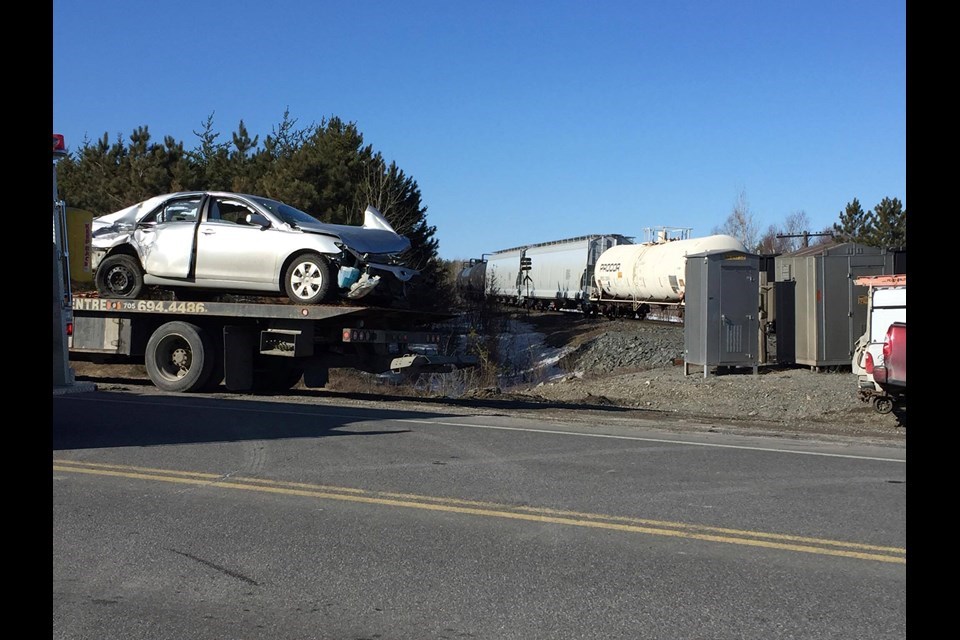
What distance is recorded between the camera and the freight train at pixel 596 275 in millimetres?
30344

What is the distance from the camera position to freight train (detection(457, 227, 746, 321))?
99.6 ft

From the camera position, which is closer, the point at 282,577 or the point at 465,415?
the point at 282,577

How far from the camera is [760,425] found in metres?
12.3

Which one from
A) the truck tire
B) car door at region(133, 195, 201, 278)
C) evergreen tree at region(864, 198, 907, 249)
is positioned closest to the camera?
car door at region(133, 195, 201, 278)

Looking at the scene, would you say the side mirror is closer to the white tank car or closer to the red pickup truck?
the red pickup truck

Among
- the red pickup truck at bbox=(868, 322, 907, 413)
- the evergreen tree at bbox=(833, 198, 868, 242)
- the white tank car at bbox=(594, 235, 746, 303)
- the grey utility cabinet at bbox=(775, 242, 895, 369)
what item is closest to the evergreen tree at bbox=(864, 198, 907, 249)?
the evergreen tree at bbox=(833, 198, 868, 242)

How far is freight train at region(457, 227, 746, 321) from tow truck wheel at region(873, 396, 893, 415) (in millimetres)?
12911

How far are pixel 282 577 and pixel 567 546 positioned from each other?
1.70 m

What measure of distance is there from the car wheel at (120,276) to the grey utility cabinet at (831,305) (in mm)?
14010
